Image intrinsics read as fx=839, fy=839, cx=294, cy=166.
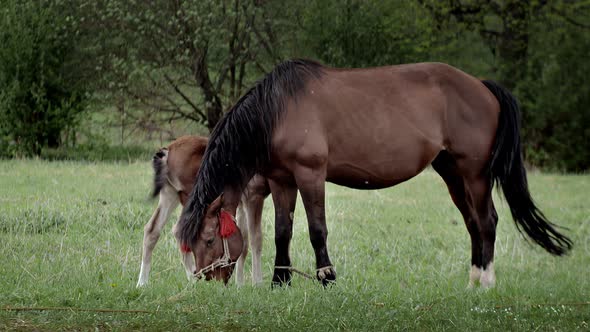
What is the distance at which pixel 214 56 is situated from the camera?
2231 cm

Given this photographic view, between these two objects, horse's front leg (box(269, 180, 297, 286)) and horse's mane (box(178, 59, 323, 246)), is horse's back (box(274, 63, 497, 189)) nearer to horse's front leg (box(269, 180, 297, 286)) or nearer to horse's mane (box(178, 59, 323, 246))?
horse's mane (box(178, 59, 323, 246))

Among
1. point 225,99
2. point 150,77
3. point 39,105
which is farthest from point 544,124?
point 39,105

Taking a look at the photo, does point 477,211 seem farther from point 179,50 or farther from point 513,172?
point 179,50

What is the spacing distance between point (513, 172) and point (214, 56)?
48.7 ft

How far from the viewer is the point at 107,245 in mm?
9109

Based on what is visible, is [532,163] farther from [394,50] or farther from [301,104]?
[301,104]

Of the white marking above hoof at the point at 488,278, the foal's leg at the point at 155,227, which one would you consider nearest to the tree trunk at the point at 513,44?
the white marking above hoof at the point at 488,278

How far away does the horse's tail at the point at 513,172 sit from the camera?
829 cm

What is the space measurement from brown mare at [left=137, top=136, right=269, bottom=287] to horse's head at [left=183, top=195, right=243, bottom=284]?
2.53 feet

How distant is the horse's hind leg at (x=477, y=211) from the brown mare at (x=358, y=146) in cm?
1

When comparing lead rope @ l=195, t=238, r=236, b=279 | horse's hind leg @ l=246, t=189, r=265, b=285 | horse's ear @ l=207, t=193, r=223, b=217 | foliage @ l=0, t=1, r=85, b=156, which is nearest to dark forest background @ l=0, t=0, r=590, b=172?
foliage @ l=0, t=1, r=85, b=156

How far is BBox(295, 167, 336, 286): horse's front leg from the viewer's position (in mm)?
7230

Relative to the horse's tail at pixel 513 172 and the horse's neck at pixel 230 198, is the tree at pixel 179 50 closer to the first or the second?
the horse's tail at pixel 513 172

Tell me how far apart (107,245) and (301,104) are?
3.05 m
